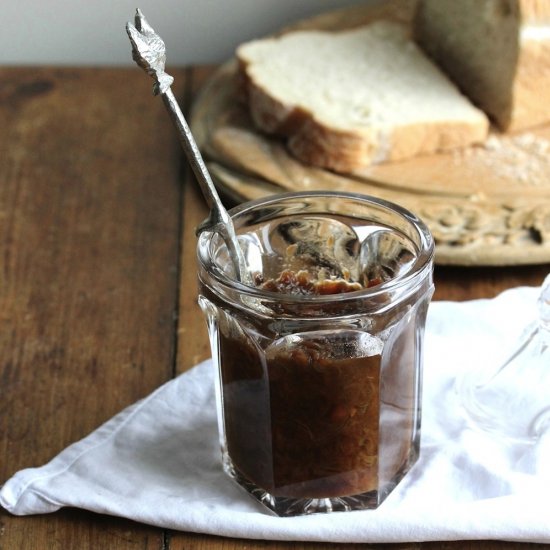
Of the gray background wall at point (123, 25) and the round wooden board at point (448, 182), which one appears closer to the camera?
the round wooden board at point (448, 182)

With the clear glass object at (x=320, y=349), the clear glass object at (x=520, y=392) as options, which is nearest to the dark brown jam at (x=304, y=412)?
the clear glass object at (x=320, y=349)

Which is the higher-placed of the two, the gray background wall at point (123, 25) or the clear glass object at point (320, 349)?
the clear glass object at point (320, 349)

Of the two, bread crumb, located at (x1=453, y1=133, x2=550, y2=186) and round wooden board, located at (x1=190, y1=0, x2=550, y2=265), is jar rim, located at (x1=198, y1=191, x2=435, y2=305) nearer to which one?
round wooden board, located at (x1=190, y1=0, x2=550, y2=265)

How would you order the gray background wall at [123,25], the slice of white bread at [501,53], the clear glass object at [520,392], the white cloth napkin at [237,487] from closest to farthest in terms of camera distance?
the white cloth napkin at [237,487], the clear glass object at [520,392], the slice of white bread at [501,53], the gray background wall at [123,25]

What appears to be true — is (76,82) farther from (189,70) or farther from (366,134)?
(366,134)

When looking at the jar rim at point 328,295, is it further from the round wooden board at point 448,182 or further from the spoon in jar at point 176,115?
the round wooden board at point 448,182

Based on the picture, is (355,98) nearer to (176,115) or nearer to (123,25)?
(123,25)
